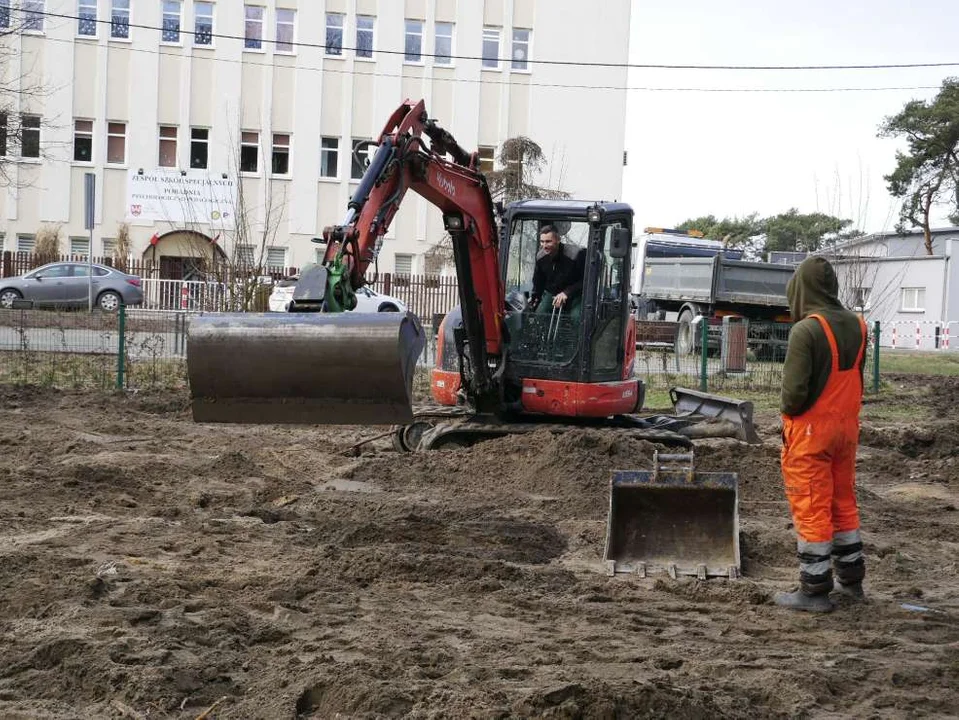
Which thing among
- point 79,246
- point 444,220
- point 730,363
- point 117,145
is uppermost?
point 117,145

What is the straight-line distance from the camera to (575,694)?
15.1ft

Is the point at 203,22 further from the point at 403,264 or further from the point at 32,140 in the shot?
the point at 403,264

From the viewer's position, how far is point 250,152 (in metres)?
41.6

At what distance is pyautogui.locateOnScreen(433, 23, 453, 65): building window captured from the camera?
140ft

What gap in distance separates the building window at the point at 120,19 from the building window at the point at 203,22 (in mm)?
2176

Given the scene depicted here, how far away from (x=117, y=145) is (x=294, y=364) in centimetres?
3546

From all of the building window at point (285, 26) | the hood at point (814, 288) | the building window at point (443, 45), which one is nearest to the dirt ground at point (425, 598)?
the hood at point (814, 288)

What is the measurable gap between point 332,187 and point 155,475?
1291 inches

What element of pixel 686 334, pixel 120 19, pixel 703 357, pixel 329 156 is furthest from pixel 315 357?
pixel 120 19

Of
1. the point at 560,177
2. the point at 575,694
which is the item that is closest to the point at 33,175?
the point at 560,177

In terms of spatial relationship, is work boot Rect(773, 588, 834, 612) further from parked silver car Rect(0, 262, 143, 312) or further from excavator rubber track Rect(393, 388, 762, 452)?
parked silver car Rect(0, 262, 143, 312)

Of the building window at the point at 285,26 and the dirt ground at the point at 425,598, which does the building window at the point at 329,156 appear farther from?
the dirt ground at the point at 425,598

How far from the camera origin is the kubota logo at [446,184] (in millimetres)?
9758

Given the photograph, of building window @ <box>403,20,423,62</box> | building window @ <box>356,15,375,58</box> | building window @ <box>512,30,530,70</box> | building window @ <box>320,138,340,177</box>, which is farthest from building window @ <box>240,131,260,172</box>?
building window @ <box>512,30,530,70</box>
